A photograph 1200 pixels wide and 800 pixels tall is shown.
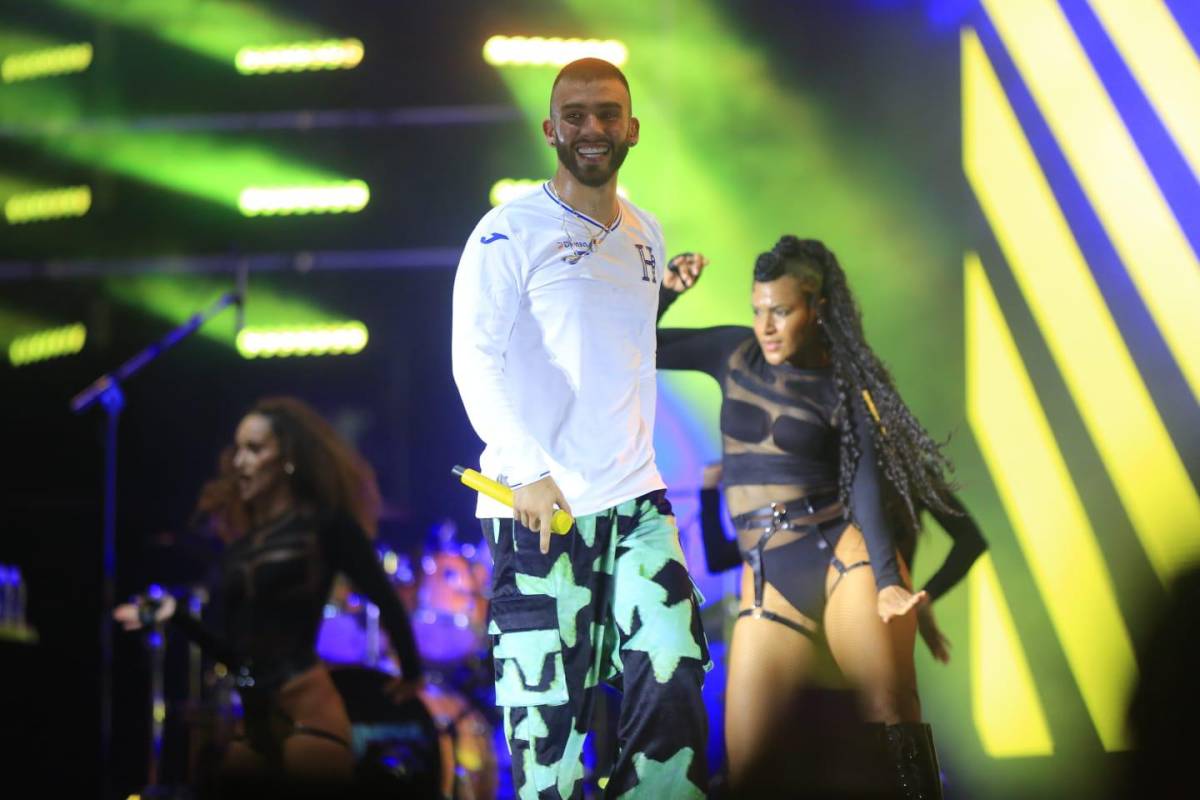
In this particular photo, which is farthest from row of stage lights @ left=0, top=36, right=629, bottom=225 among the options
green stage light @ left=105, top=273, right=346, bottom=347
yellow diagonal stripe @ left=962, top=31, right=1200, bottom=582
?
yellow diagonal stripe @ left=962, top=31, right=1200, bottom=582

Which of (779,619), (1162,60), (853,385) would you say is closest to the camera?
(779,619)

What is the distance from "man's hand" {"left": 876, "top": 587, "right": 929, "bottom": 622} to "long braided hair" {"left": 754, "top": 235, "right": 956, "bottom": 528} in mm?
381

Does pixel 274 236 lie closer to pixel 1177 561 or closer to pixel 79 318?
pixel 79 318

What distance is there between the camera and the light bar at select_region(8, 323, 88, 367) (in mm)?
7367

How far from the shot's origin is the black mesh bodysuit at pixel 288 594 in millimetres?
5590

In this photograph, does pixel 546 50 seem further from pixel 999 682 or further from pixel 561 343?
pixel 561 343

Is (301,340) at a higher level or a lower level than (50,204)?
lower

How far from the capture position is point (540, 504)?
3.19m

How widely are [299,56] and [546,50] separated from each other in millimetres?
1257

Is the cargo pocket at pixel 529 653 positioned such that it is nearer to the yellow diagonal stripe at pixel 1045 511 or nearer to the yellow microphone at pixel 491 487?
the yellow microphone at pixel 491 487

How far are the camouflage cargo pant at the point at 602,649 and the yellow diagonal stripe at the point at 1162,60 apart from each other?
3909 millimetres

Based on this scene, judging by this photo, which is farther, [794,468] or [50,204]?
[50,204]

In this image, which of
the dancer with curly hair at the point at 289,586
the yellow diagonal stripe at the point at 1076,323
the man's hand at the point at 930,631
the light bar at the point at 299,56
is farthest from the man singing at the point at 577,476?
the light bar at the point at 299,56

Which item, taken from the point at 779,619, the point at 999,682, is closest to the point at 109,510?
the point at 779,619
